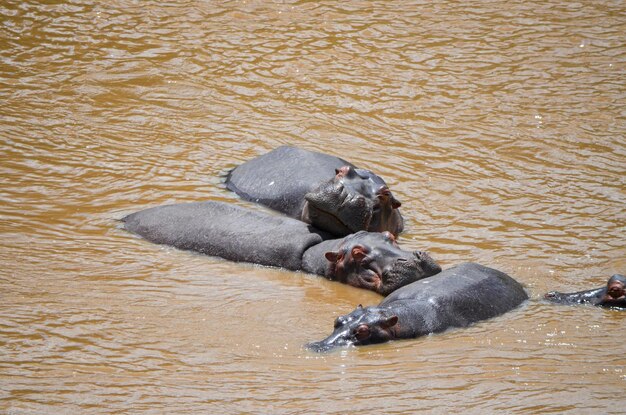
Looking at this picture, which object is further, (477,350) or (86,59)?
(86,59)

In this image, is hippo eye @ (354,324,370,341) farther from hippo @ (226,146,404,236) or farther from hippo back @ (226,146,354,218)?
hippo back @ (226,146,354,218)

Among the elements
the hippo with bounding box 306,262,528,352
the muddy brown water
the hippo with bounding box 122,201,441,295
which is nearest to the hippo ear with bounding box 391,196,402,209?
the muddy brown water

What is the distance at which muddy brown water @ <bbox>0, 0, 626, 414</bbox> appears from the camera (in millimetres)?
5387

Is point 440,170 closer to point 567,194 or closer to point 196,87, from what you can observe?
point 567,194

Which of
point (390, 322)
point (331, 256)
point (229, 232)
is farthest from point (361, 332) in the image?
point (229, 232)

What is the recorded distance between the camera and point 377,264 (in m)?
7.16

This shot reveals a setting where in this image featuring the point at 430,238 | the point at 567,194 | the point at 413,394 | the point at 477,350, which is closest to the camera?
the point at 413,394

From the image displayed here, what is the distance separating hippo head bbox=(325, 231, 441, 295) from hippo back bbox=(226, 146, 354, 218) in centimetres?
125

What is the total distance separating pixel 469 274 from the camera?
6.84 metres

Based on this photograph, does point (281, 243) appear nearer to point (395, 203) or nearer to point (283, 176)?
point (395, 203)

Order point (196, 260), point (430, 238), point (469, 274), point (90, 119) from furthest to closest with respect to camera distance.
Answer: point (90, 119)
point (430, 238)
point (196, 260)
point (469, 274)

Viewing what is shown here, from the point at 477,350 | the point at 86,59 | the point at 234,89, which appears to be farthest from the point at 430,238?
the point at 86,59

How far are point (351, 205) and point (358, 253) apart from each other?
69 cm

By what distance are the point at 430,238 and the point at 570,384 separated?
9.55 ft
